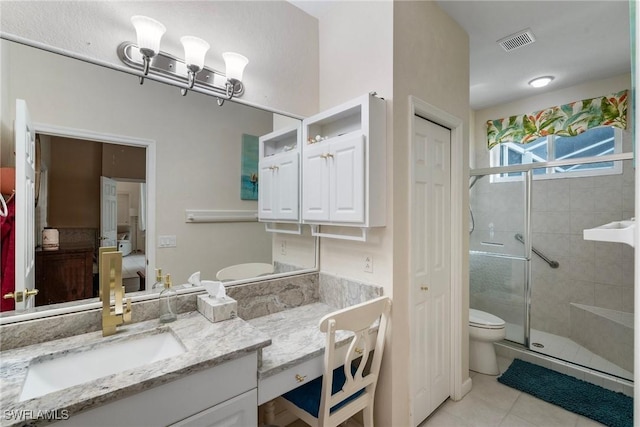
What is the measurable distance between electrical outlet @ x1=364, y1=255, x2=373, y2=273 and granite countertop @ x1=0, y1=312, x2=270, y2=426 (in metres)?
0.78

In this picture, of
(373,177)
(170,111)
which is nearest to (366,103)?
(373,177)

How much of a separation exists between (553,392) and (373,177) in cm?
220

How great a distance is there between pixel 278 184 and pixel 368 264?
0.77m

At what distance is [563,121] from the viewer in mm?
3021

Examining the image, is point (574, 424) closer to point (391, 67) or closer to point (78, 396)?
point (391, 67)

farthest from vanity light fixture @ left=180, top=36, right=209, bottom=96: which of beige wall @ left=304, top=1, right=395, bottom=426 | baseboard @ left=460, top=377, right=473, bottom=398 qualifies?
baseboard @ left=460, top=377, right=473, bottom=398

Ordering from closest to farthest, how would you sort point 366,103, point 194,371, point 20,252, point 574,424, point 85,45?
point 194,371
point 20,252
point 85,45
point 366,103
point 574,424

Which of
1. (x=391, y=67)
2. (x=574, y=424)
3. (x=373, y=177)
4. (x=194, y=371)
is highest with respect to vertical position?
(x=391, y=67)

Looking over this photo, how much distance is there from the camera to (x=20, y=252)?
1103mm

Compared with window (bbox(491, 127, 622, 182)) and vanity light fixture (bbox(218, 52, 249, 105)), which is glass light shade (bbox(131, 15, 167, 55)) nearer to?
vanity light fixture (bbox(218, 52, 249, 105))

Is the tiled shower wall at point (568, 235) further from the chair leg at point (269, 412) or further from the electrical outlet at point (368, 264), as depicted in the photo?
the chair leg at point (269, 412)

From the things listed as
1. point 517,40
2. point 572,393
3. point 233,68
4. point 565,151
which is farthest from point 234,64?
point 565,151

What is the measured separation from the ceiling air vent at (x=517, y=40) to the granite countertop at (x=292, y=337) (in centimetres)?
237

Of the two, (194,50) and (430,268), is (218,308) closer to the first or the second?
(194,50)
